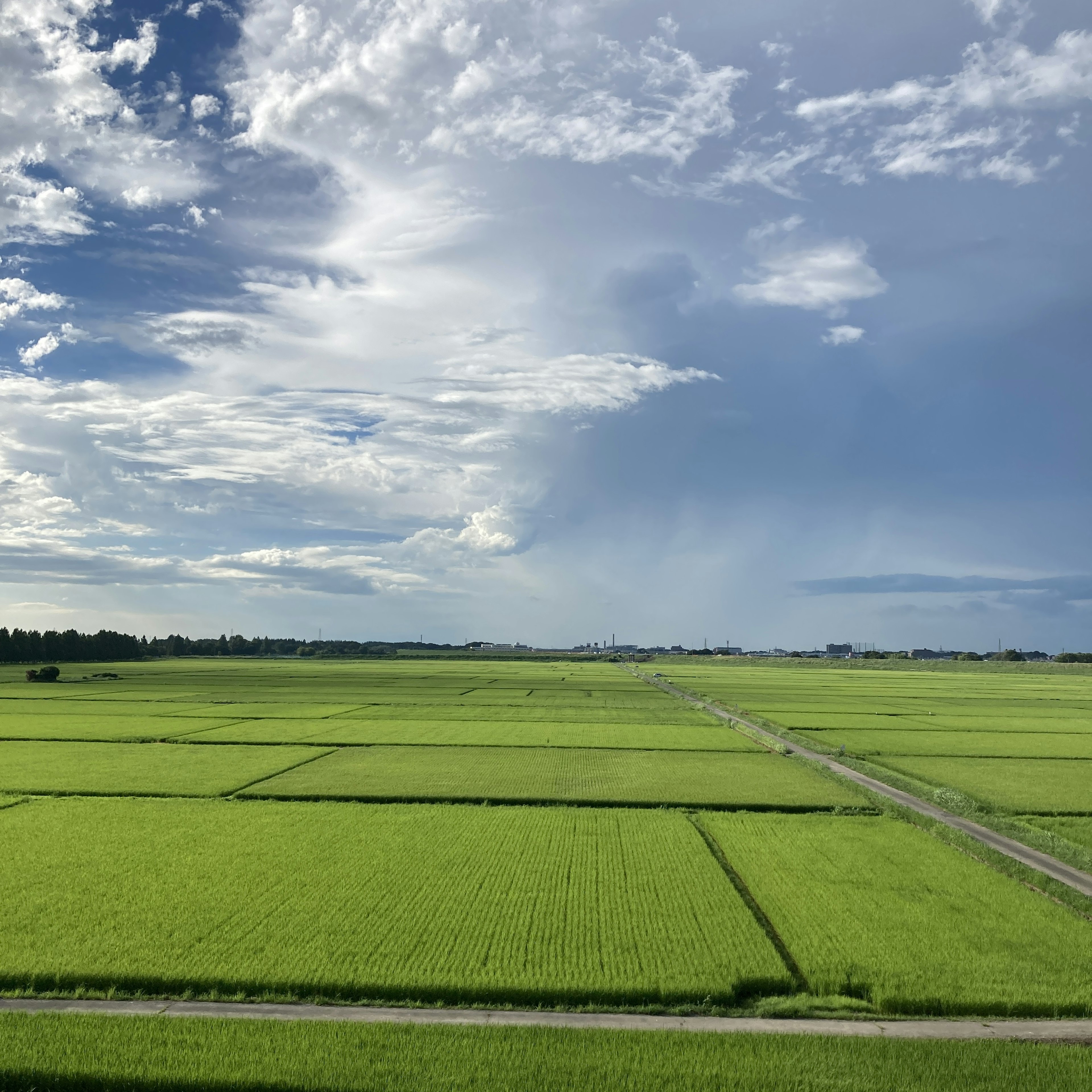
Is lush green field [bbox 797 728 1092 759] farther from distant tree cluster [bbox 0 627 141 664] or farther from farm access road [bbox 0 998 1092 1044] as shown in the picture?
distant tree cluster [bbox 0 627 141 664]

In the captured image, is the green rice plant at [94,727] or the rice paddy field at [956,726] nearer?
A: the rice paddy field at [956,726]

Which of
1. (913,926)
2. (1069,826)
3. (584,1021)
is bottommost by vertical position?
(1069,826)

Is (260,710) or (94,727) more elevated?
(94,727)

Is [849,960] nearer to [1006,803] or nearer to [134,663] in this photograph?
[1006,803]

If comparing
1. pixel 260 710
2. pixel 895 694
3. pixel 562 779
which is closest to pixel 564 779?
pixel 562 779

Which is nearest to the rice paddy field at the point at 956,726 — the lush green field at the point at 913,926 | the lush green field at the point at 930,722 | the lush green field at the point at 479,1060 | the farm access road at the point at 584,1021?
the lush green field at the point at 930,722

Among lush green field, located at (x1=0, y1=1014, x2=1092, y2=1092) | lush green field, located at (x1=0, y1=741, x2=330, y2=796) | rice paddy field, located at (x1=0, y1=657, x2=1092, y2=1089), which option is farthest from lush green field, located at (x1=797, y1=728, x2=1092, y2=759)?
lush green field, located at (x1=0, y1=1014, x2=1092, y2=1092)

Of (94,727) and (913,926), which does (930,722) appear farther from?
(94,727)

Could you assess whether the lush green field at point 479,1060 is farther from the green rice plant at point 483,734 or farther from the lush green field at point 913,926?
the green rice plant at point 483,734
